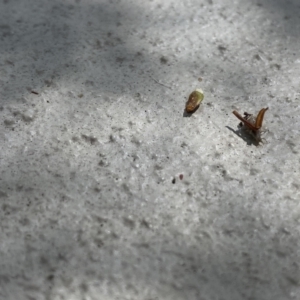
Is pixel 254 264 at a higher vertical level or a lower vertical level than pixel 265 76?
lower

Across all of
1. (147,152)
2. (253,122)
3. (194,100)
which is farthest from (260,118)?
(147,152)

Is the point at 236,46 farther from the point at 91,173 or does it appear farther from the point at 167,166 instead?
the point at 91,173

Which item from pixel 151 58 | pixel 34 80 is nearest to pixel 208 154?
pixel 151 58

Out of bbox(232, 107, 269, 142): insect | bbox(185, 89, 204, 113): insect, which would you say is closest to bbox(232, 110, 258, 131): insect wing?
bbox(232, 107, 269, 142): insect

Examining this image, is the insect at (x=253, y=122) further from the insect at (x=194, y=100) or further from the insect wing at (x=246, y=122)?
the insect at (x=194, y=100)

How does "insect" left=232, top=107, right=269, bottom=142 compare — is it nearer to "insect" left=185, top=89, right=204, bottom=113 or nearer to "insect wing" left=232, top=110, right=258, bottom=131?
"insect wing" left=232, top=110, right=258, bottom=131

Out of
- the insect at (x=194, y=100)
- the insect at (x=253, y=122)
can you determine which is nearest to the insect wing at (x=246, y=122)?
the insect at (x=253, y=122)
